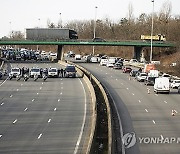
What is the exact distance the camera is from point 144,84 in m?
59.2

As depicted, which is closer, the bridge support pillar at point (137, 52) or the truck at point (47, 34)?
the truck at point (47, 34)

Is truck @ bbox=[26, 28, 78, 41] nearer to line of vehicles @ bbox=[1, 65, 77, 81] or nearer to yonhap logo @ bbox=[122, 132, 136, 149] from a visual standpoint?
line of vehicles @ bbox=[1, 65, 77, 81]

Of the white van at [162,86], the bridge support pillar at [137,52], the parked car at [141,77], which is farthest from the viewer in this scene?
the bridge support pillar at [137,52]

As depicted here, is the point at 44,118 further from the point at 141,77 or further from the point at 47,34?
the point at 47,34

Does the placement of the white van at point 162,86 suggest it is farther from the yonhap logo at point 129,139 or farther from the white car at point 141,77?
the yonhap logo at point 129,139

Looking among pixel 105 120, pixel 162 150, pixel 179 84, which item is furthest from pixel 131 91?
pixel 162 150

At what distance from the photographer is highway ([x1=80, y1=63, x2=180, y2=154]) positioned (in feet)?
77.3

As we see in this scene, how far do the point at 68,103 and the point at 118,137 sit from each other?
15.9 metres

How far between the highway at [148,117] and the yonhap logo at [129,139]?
0.86 ft

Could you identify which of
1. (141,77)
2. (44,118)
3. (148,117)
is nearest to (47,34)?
(141,77)

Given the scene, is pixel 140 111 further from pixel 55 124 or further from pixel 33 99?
pixel 33 99

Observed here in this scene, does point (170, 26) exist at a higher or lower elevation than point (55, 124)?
higher

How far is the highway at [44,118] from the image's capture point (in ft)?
77.3

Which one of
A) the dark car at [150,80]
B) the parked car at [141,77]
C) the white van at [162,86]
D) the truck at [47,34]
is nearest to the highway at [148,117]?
the white van at [162,86]
